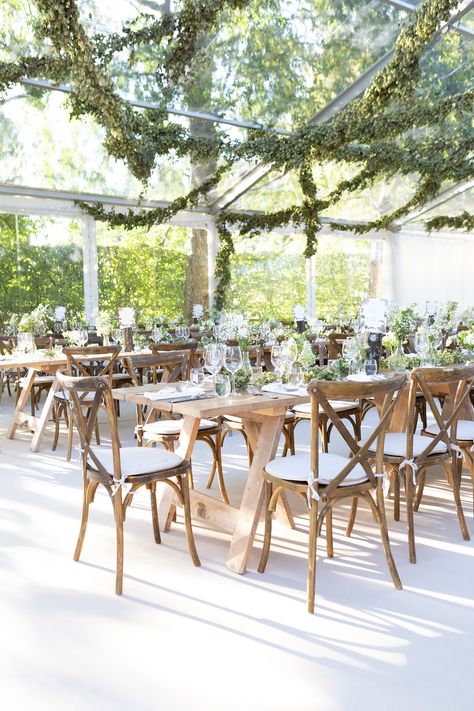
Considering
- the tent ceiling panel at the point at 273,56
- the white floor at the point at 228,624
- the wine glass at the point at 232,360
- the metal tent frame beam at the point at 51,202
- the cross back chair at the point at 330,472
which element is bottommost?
the white floor at the point at 228,624

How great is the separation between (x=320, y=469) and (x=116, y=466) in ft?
2.91

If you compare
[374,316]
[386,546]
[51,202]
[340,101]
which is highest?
[340,101]

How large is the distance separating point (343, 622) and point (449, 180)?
12088mm

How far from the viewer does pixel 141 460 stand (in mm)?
3111

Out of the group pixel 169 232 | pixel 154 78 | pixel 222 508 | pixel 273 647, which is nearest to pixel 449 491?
pixel 222 508

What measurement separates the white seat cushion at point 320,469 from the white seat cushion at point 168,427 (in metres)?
0.92

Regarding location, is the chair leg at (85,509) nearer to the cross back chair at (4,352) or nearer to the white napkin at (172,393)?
the white napkin at (172,393)

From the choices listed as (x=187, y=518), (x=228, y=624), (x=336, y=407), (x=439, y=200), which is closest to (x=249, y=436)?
(x=187, y=518)

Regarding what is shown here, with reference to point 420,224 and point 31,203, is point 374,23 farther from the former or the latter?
point 420,224

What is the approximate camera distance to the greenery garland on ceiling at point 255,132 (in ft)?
25.0

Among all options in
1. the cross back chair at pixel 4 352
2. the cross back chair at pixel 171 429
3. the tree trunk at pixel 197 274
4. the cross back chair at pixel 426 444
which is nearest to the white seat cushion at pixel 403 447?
the cross back chair at pixel 426 444

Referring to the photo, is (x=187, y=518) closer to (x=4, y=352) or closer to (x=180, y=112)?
(x=4, y=352)

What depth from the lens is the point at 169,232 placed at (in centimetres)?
1275

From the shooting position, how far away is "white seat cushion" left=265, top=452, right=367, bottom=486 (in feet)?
9.30
